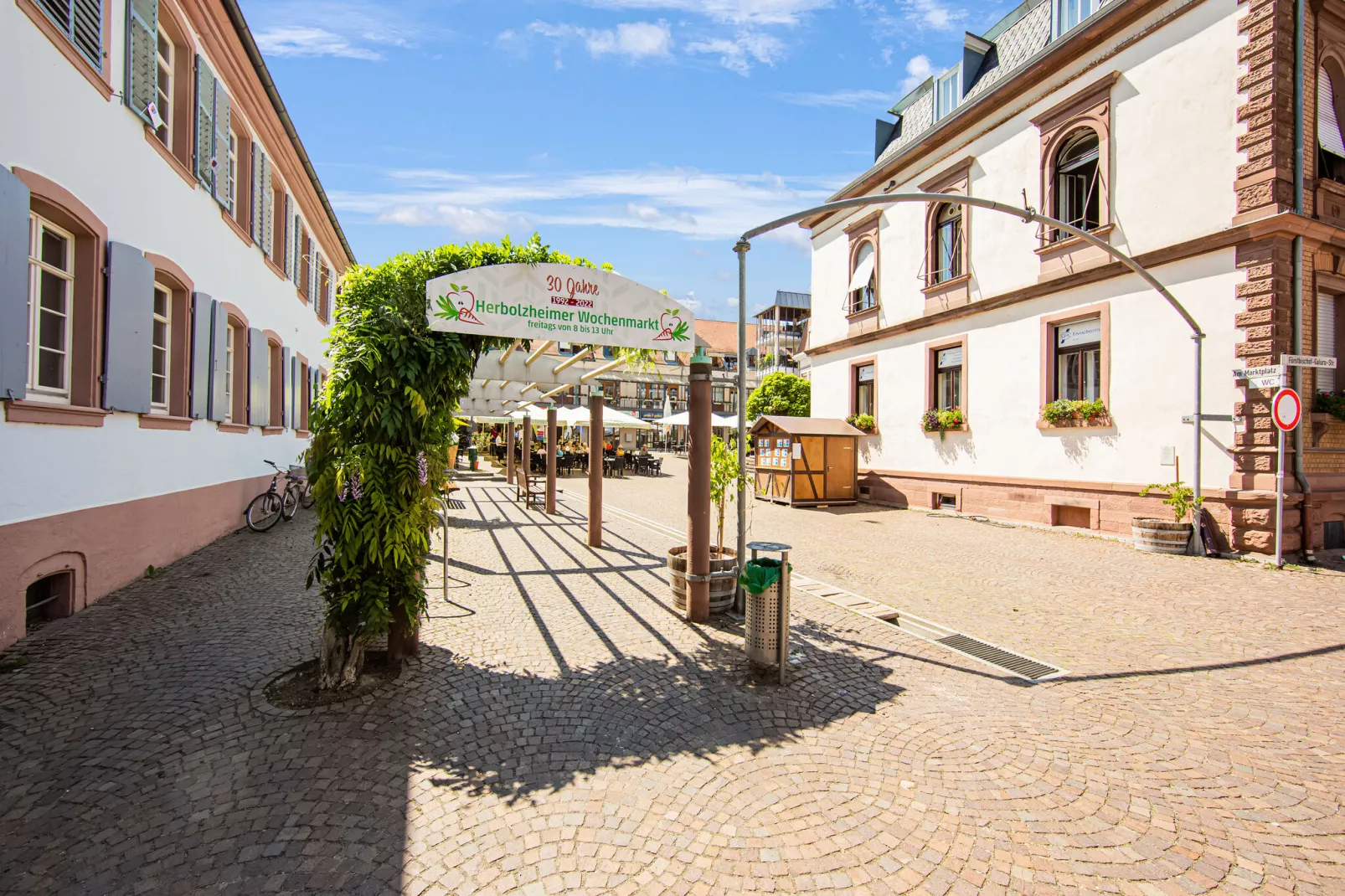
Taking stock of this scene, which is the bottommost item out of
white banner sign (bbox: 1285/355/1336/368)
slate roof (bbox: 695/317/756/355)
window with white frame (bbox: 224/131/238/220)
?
white banner sign (bbox: 1285/355/1336/368)

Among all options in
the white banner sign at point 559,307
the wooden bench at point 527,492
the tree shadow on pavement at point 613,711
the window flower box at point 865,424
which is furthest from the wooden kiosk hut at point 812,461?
the tree shadow on pavement at point 613,711

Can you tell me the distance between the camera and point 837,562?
9109mm

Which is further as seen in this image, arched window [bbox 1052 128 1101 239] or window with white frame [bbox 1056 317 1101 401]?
arched window [bbox 1052 128 1101 239]

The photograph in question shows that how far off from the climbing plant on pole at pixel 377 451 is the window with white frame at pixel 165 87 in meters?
5.78

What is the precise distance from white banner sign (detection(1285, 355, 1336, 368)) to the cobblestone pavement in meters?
4.09

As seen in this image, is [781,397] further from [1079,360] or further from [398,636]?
[398,636]

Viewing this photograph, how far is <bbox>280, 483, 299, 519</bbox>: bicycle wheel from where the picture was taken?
37.6 ft

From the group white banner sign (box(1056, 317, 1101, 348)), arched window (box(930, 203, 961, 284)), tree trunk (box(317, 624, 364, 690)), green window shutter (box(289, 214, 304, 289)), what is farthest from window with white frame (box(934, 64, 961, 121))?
tree trunk (box(317, 624, 364, 690))

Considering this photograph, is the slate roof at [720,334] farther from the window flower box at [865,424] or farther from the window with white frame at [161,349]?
the window with white frame at [161,349]

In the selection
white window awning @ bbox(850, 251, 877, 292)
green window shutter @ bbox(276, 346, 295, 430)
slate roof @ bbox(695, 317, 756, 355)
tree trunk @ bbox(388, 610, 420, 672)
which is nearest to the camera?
tree trunk @ bbox(388, 610, 420, 672)

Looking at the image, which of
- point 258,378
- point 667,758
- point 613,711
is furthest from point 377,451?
point 258,378

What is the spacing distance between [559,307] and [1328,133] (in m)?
13.3

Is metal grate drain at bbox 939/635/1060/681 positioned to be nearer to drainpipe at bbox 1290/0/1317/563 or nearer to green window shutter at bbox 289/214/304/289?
drainpipe at bbox 1290/0/1317/563

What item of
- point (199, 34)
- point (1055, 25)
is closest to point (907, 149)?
point (1055, 25)
